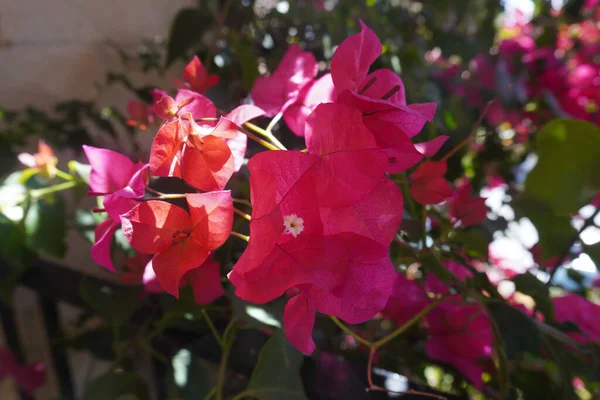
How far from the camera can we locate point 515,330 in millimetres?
404

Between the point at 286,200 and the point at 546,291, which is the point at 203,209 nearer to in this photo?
the point at 286,200

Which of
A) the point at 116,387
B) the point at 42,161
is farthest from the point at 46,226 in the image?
the point at 116,387

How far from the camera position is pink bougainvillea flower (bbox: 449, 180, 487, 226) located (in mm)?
393

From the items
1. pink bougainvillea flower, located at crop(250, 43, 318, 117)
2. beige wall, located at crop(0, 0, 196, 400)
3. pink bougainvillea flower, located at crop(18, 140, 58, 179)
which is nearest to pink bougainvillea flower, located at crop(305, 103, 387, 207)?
pink bougainvillea flower, located at crop(250, 43, 318, 117)

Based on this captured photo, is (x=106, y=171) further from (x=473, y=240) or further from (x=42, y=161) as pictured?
(x=473, y=240)

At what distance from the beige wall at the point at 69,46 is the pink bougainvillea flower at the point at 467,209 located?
2.13 ft

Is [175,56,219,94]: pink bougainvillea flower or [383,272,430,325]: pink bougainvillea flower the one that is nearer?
[175,56,219,94]: pink bougainvillea flower

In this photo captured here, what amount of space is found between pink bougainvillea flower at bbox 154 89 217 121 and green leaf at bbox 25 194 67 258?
0.32m

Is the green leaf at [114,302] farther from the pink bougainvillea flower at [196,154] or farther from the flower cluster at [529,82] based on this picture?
the flower cluster at [529,82]

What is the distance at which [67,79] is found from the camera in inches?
34.7

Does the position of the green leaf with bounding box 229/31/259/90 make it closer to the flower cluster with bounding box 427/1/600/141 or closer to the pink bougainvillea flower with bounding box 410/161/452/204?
the pink bougainvillea flower with bounding box 410/161/452/204

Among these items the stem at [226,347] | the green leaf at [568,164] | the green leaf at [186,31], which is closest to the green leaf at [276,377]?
the stem at [226,347]

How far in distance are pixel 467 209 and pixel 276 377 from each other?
0.22 metres

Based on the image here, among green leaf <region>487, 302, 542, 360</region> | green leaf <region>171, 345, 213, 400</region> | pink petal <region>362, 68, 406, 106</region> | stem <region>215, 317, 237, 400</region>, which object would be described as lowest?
green leaf <region>171, 345, 213, 400</region>
